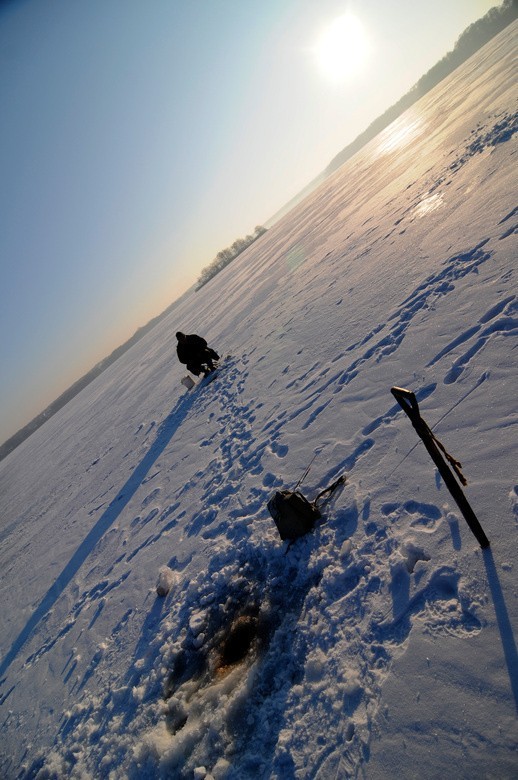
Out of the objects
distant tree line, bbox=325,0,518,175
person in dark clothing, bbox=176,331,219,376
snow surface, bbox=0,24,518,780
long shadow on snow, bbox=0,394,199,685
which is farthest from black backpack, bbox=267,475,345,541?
distant tree line, bbox=325,0,518,175

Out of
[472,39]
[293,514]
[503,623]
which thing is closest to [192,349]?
[293,514]

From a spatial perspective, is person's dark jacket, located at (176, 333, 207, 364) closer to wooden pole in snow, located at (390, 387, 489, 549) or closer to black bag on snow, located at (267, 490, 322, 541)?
black bag on snow, located at (267, 490, 322, 541)

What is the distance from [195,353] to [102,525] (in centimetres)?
607

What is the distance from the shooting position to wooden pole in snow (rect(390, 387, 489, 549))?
2455 millimetres

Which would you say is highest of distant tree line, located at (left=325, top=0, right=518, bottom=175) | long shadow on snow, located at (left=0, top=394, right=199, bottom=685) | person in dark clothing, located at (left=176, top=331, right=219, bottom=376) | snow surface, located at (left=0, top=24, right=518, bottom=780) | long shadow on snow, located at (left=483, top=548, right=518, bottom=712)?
distant tree line, located at (left=325, top=0, right=518, bottom=175)

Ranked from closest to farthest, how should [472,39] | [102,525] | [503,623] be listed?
[503,623] → [102,525] → [472,39]

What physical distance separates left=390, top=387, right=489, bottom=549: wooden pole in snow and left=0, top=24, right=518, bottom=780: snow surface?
0.89 feet

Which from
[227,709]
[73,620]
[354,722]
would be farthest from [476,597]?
[73,620]

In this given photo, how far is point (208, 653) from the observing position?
3.87 metres

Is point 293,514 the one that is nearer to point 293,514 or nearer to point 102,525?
point 293,514

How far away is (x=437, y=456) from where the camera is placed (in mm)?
2617

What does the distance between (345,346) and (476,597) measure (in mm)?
5592

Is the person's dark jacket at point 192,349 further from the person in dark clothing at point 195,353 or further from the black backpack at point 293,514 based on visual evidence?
the black backpack at point 293,514

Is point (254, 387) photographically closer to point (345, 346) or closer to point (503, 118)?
point (345, 346)
